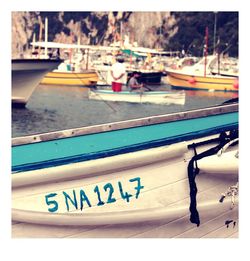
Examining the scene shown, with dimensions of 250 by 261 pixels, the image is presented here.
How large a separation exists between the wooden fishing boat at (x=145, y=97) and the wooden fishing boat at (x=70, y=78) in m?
11.9

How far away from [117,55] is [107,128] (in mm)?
53995

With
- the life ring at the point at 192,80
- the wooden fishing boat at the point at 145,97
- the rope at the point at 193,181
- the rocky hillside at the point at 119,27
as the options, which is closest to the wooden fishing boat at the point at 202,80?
the life ring at the point at 192,80

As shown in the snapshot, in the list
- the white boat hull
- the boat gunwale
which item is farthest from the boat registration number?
the boat gunwale

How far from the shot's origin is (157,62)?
204 ft

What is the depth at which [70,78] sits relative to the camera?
4425cm

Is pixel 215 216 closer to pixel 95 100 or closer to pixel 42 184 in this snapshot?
pixel 42 184

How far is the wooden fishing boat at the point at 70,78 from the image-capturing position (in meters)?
43.9

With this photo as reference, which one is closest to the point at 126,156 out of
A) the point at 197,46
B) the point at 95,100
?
the point at 95,100

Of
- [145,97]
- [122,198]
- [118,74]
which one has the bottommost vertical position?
[122,198]

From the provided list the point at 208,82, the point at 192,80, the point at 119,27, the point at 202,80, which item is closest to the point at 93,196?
the point at 208,82

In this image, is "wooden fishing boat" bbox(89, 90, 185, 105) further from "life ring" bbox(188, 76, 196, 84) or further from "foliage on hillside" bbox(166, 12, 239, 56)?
"foliage on hillside" bbox(166, 12, 239, 56)

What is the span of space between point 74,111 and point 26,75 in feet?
18.5

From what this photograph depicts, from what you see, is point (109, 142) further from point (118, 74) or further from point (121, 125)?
point (118, 74)

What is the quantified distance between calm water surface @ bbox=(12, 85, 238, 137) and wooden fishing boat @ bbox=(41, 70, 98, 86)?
3.78 metres
